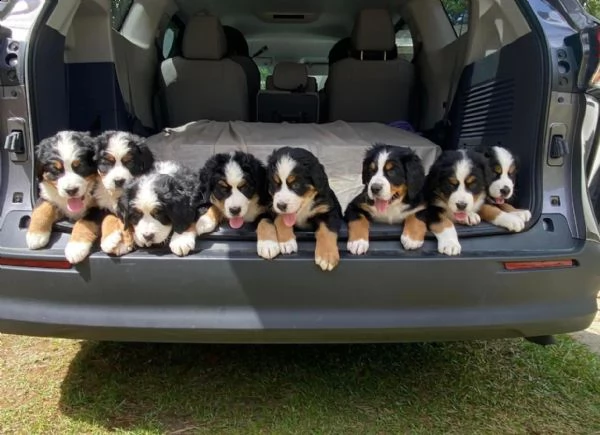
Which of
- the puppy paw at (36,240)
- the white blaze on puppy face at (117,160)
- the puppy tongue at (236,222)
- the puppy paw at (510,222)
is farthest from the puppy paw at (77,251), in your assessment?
the puppy paw at (510,222)

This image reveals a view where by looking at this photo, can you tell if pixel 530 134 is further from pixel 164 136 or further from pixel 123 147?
pixel 164 136

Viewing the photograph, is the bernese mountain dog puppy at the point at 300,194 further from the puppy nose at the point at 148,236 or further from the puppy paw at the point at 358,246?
the puppy nose at the point at 148,236

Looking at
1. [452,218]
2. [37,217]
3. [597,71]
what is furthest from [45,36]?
[597,71]

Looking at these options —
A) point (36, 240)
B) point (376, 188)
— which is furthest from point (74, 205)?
point (376, 188)

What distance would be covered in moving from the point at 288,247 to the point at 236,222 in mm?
361

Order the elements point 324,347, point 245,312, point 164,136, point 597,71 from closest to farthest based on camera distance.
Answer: point 245,312, point 597,71, point 324,347, point 164,136

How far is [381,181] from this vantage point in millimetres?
3047

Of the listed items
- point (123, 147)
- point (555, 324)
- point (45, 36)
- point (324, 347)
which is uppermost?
point (45, 36)

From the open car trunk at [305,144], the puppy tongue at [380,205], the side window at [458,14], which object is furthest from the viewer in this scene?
the side window at [458,14]

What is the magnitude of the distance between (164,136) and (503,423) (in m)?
2.88

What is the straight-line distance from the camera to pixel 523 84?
301cm

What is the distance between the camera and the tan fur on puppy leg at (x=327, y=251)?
2.52 meters

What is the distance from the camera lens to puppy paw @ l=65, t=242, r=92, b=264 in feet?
8.20

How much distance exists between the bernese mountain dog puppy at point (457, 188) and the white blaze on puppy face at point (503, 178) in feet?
0.17
